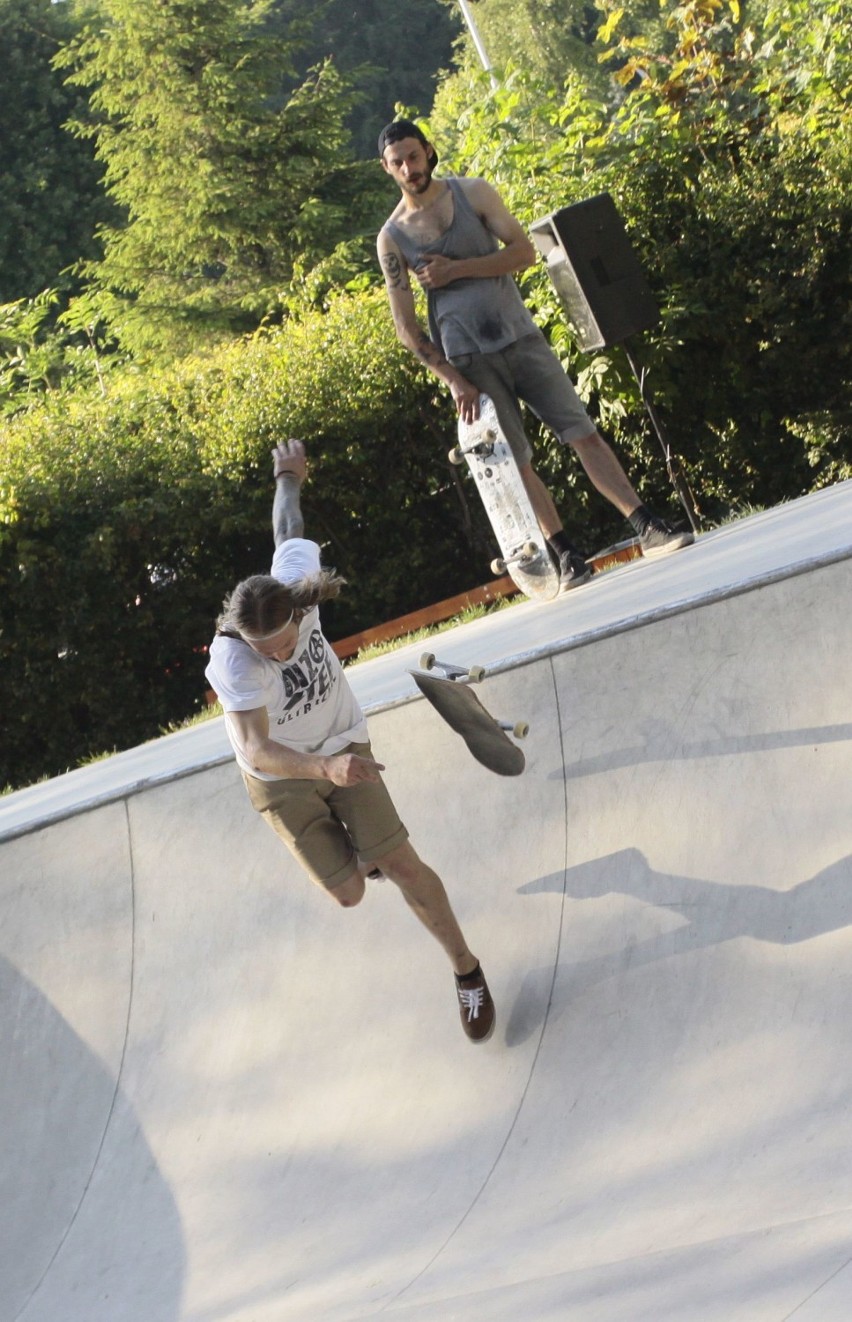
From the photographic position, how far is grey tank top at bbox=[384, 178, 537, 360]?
233 inches

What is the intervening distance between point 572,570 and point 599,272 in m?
2.18

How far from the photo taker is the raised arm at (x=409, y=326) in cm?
599

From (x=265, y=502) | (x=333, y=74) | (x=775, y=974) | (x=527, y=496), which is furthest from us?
(x=333, y=74)

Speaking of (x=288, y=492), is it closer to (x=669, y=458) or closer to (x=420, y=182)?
(x=420, y=182)

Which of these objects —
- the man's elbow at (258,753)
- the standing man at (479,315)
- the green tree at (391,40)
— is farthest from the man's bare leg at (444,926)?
the green tree at (391,40)

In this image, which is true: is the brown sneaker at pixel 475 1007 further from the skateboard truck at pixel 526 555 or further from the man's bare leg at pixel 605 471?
the man's bare leg at pixel 605 471

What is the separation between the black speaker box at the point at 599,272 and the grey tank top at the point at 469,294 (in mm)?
1711

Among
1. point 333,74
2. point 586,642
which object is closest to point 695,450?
point 586,642

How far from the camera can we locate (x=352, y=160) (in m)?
23.9

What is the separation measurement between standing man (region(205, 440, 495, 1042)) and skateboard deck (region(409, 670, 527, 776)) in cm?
26

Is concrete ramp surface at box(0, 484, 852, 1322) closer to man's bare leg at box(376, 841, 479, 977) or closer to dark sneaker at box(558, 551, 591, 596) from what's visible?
man's bare leg at box(376, 841, 479, 977)

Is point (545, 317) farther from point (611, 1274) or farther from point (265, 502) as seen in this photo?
point (611, 1274)

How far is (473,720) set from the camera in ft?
14.5

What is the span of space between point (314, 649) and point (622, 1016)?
1440 millimetres
